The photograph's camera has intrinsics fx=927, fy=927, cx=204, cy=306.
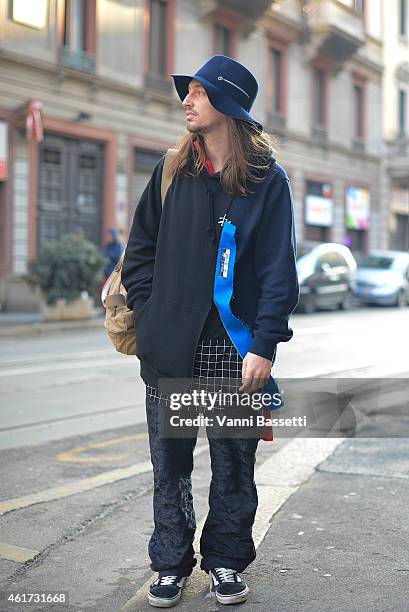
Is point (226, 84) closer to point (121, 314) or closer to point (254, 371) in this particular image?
point (121, 314)

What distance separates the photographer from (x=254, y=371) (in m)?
3.20

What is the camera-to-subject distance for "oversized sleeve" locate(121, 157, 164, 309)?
3377mm

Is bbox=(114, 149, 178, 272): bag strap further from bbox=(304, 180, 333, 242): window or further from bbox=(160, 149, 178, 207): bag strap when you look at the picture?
bbox=(304, 180, 333, 242): window

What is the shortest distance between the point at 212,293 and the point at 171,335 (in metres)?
0.20

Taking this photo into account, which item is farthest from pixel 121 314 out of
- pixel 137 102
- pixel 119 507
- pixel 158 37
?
pixel 158 37

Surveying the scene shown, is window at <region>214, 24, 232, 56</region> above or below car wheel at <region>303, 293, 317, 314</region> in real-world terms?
above

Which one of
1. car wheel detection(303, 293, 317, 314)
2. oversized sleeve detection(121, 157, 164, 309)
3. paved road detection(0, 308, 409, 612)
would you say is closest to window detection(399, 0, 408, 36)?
car wheel detection(303, 293, 317, 314)

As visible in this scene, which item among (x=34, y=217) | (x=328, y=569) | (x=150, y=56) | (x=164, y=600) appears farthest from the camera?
(x=150, y=56)

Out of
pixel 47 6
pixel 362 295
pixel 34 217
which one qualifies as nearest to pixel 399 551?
pixel 34 217

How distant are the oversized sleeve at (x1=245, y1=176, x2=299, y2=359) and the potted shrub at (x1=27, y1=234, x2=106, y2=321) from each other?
14.3 m

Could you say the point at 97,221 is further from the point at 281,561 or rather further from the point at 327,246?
the point at 281,561

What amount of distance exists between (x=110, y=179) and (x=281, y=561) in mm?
20086

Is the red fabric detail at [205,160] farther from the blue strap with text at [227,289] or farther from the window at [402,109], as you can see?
the window at [402,109]

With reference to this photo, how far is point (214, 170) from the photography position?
132 inches
